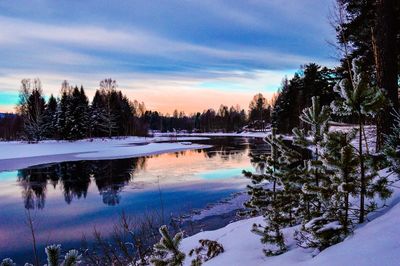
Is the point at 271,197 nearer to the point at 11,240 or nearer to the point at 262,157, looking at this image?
the point at 262,157

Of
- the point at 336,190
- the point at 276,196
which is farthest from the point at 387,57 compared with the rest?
the point at 336,190

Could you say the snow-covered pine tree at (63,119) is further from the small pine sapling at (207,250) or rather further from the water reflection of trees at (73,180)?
the small pine sapling at (207,250)

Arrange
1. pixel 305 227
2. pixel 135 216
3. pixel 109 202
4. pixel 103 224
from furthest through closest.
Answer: pixel 109 202 < pixel 135 216 < pixel 103 224 < pixel 305 227

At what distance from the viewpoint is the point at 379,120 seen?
7891 mm

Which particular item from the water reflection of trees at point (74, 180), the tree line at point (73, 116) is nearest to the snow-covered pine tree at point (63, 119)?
the tree line at point (73, 116)

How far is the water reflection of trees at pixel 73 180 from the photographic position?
1543cm

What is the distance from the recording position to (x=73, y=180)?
20000mm

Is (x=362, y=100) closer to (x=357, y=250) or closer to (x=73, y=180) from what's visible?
(x=357, y=250)

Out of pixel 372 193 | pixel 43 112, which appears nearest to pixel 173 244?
pixel 372 193

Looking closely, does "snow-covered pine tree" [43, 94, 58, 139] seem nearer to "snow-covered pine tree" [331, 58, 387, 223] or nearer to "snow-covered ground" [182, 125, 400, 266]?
"snow-covered ground" [182, 125, 400, 266]

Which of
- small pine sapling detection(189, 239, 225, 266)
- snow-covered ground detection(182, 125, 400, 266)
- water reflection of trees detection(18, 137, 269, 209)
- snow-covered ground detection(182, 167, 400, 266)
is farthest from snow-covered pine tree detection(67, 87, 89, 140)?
snow-covered ground detection(182, 167, 400, 266)

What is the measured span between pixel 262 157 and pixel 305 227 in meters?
2.16

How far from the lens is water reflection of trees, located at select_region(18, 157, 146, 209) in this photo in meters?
15.4

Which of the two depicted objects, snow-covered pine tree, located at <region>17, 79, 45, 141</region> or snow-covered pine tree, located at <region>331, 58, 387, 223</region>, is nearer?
snow-covered pine tree, located at <region>331, 58, 387, 223</region>
